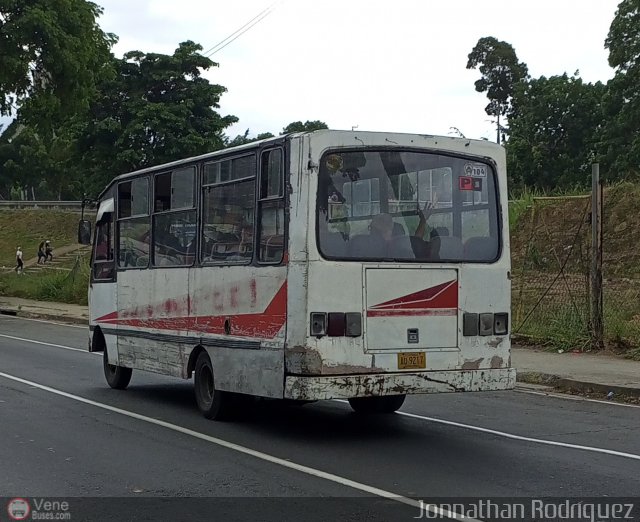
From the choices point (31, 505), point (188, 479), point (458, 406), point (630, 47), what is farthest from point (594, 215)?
point (630, 47)

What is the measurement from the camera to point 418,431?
32.0 feet

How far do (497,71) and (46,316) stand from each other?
48.6 m

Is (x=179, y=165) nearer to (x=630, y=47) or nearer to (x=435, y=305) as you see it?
(x=435, y=305)

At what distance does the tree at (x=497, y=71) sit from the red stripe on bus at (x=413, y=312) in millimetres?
61379

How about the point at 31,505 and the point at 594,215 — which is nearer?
the point at 31,505

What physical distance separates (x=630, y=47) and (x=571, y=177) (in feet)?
31.8

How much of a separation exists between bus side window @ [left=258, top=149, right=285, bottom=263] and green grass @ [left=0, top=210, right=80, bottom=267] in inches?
1782

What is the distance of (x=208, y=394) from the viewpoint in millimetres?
10445

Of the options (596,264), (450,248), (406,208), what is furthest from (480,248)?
(596,264)

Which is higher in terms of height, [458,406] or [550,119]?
Answer: [550,119]

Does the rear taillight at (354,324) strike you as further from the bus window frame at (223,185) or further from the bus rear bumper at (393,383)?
the bus window frame at (223,185)

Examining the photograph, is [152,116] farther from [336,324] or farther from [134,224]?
[336,324]

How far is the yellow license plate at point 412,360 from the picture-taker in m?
8.90

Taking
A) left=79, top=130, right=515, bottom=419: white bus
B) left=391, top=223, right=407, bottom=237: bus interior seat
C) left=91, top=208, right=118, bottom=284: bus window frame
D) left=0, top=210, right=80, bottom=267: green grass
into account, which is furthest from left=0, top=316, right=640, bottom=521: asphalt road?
left=0, top=210, right=80, bottom=267: green grass
